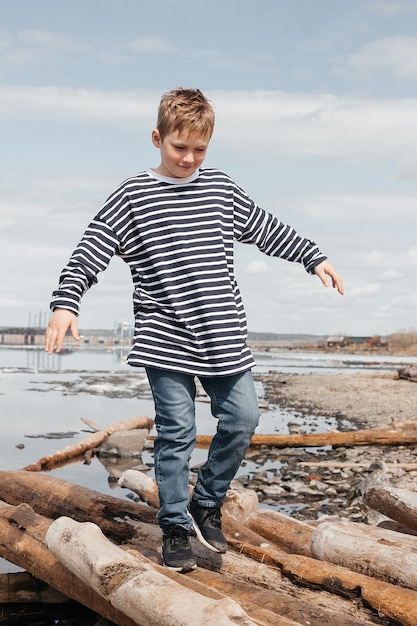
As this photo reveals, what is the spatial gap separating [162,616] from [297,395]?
2120cm

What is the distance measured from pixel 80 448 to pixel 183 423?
7.57 m

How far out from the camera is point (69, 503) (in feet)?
17.1

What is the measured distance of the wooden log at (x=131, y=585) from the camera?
9.59ft

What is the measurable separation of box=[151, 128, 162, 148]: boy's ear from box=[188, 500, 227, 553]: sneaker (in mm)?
2082

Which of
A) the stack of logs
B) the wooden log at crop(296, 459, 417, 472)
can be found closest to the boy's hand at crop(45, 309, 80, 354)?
the stack of logs

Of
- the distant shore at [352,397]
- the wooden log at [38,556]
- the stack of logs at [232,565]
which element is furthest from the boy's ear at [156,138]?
the distant shore at [352,397]

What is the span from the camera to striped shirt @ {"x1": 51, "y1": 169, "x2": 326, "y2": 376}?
3.99 metres

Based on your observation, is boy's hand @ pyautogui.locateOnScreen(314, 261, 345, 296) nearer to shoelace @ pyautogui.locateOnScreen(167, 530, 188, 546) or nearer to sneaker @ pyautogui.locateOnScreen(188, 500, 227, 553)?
sneaker @ pyautogui.locateOnScreen(188, 500, 227, 553)

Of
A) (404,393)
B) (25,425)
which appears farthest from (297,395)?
(25,425)

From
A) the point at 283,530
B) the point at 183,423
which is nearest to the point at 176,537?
the point at 183,423

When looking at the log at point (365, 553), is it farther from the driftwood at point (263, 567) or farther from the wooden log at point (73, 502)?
the wooden log at point (73, 502)

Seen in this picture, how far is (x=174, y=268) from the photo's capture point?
4.06 m

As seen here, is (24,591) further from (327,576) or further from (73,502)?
(327,576)

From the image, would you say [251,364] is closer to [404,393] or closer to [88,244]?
[88,244]
